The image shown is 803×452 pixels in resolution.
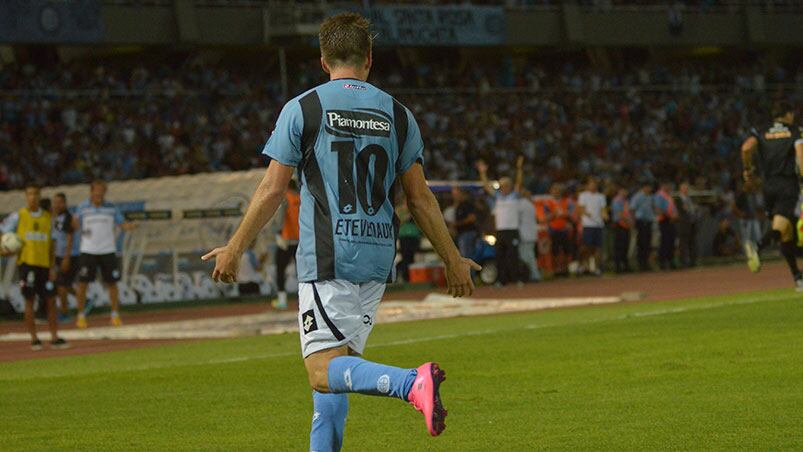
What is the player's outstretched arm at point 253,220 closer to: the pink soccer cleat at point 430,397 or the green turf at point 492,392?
the pink soccer cleat at point 430,397

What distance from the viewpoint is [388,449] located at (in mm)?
8594

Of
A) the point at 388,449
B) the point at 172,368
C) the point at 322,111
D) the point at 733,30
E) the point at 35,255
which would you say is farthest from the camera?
the point at 733,30

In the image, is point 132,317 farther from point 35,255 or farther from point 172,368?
point 172,368

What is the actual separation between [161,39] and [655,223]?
1917cm

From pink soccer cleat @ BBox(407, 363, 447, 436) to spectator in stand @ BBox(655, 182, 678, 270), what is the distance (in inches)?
1179

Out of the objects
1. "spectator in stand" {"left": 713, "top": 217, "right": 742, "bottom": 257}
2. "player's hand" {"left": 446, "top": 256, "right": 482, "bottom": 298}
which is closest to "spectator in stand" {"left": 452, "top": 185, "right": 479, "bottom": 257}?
"spectator in stand" {"left": 713, "top": 217, "right": 742, "bottom": 257}

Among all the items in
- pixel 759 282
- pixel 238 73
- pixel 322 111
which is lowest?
pixel 759 282

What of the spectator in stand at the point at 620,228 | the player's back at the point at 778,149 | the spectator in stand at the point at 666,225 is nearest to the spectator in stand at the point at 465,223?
the spectator in stand at the point at 620,228

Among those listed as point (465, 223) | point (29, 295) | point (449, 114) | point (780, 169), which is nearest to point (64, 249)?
point (29, 295)

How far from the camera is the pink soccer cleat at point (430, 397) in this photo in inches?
239

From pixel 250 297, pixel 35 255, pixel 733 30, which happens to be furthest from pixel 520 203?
pixel 733 30

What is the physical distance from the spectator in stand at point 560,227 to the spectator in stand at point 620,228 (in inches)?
41.9

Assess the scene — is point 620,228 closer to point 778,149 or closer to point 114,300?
point 114,300

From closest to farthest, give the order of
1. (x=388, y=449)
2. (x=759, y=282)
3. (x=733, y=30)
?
(x=388, y=449), (x=759, y=282), (x=733, y=30)
